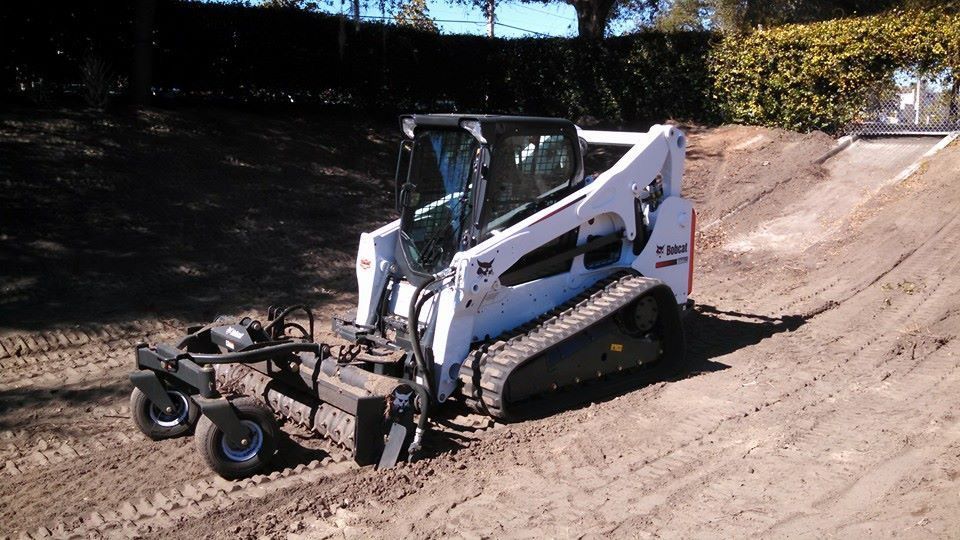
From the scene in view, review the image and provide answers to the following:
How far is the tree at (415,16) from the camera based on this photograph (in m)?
20.8

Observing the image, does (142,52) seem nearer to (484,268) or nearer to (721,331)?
(721,331)

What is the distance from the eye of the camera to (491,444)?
6.04 metres

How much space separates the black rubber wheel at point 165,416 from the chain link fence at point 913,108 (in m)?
13.3

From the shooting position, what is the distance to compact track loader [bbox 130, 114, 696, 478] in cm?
590

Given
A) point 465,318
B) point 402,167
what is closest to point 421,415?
point 465,318

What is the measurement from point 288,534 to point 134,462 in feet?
5.69

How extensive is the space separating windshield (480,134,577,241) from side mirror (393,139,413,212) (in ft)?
2.91

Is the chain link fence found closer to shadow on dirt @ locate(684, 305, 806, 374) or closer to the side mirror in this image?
shadow on dirt @ locate(684, 305, 806, 374)

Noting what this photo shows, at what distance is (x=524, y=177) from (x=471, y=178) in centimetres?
47

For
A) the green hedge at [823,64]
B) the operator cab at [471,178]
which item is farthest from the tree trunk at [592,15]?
the operator cab at [471,178]

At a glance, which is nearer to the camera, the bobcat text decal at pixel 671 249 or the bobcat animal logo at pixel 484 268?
the bobcat animal logo at pixel 484 268

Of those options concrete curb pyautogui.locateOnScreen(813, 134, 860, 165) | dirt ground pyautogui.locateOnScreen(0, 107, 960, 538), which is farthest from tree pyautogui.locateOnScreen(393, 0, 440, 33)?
concrete curb pyautogui.locateOnScreen(813, 134, 860, 165)

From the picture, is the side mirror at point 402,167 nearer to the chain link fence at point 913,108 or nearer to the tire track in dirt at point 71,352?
the tire track in dirt at point 71,352

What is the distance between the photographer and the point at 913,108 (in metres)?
15.2
